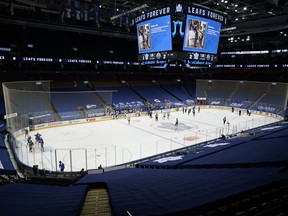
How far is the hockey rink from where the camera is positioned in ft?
44.4

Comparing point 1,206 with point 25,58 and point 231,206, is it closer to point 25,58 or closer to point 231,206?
point 231,206

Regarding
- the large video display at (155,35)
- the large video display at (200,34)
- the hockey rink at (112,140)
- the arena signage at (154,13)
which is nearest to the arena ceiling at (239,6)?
the arena signage at (154,13)

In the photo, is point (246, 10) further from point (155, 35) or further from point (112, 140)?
point (112, 140)

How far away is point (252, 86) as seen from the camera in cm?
3606

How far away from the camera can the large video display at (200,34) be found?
14.3 meters

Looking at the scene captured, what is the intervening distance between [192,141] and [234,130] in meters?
5.60

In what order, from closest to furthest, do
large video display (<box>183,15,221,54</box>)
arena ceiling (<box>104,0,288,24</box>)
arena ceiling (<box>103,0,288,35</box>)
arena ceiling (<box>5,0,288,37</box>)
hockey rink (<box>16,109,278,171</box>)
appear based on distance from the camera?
hockey rink (<box>16,109,278,171</box>), large video display (<box>183,15,221,54</box>), arena ceiling (<box>104,0,288,24</box>), arena ceiling (<box>5,0,288,37</box>), arena ceiling (<box>103,0,288,35</box>)

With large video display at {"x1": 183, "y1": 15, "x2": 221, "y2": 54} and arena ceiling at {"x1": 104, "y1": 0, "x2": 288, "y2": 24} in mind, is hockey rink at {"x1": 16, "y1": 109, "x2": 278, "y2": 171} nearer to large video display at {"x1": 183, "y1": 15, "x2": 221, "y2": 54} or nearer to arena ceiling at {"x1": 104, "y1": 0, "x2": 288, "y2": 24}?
large video display at {"x1": 183, "y1": 15, "x2": 221, "y2": 54}

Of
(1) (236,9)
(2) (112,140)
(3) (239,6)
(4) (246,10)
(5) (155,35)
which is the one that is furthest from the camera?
(4) (246,10)

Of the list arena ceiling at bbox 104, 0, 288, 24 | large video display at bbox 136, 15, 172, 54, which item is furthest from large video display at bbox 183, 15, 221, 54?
arena ceiling at bbox 104, 0, 288, 24

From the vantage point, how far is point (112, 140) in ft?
58.2

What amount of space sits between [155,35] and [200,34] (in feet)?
9.95

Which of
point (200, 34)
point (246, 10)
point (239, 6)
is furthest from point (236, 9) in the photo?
point (200, 34)

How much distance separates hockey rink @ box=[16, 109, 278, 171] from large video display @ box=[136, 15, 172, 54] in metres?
7.10
